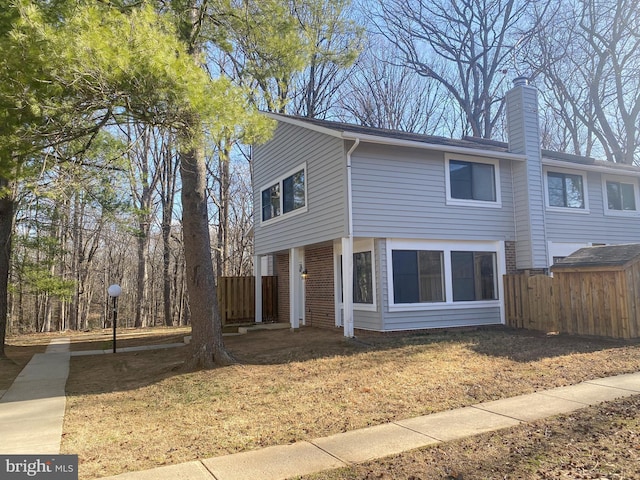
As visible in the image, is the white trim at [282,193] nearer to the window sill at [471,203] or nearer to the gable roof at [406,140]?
the gable roof at [406,140]

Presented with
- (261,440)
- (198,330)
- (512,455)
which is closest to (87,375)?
(198,330)

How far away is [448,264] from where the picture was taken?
11320mm

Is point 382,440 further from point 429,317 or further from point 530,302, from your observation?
point 530,302

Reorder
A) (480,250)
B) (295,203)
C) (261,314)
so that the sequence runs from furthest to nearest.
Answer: (261,314) < (295,203) < (480,250)

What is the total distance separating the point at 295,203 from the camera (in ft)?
42.6

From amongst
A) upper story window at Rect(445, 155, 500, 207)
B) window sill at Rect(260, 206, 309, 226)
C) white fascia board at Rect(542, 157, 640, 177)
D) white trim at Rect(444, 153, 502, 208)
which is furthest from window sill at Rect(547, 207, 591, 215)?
window sill at Rect(260, 206, 309, 226)

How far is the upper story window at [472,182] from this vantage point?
1160cm

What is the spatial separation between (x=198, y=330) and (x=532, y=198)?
9233 mm

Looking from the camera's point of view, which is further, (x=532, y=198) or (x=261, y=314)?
(x=261, y=314)

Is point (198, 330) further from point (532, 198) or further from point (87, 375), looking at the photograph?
point (532, 198)

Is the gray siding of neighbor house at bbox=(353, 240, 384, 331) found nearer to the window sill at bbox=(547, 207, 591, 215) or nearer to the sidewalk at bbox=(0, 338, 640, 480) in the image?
the sidewalk at bbox=(0, 338, 640, 480)

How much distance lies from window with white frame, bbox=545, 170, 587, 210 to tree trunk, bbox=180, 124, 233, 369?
32.3 feet

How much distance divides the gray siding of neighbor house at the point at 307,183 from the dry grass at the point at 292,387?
115 inches

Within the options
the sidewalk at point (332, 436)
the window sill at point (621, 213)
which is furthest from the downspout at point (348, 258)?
the window sill at point (621, 213)
